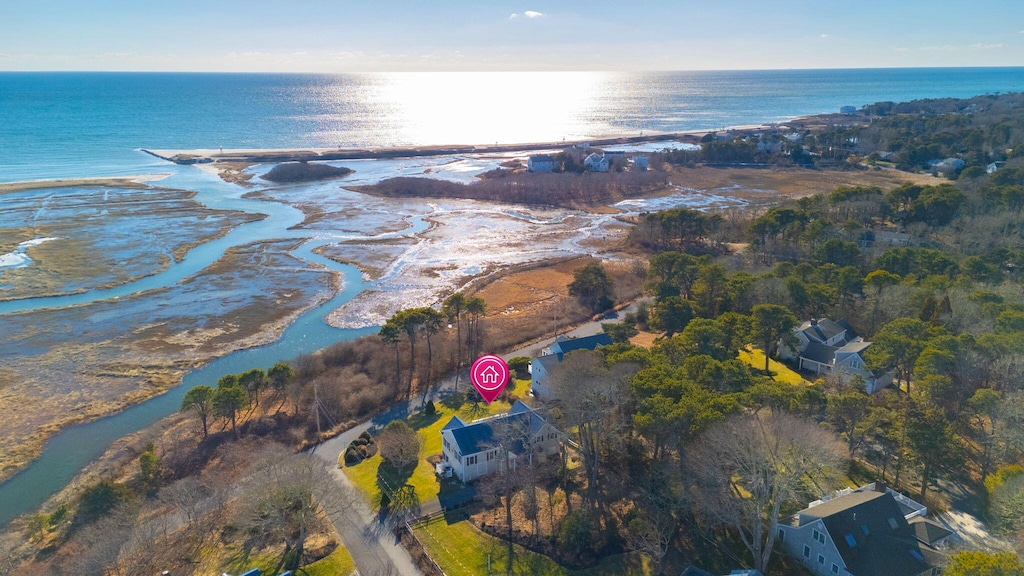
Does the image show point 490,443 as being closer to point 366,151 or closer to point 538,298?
point 538,298

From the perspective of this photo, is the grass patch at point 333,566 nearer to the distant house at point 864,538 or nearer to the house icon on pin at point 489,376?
the house icon on pin at point 489,376

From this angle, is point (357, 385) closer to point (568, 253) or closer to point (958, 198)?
point (568, 253)

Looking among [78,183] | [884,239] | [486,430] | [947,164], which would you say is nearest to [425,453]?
[486,430]

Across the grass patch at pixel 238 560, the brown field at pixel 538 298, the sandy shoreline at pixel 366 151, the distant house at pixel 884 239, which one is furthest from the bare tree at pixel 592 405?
the sandy shoreline at pixel 366 151

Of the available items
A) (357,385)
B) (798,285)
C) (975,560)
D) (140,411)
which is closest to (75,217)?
(140,411)

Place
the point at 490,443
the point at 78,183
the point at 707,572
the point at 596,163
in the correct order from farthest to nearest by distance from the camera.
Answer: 1. the point at 596,163
2. the point at 78,183
3. the point at 490,443
4. the point at 707,572

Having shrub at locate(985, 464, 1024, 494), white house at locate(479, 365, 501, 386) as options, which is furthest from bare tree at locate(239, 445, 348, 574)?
Result: shrub at locate(985, 464, 1024, 494)
